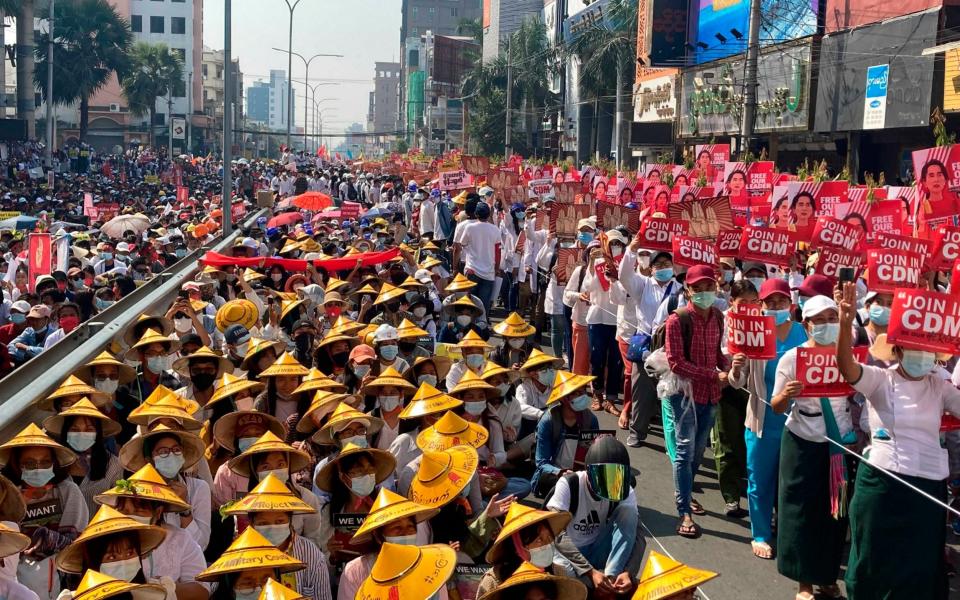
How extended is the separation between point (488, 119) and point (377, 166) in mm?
18616

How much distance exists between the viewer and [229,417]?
273 inches

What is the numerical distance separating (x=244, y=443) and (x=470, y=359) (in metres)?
2.53

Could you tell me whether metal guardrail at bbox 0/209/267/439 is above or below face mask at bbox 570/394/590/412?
below

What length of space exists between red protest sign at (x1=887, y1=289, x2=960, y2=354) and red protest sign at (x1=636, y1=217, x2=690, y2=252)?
16.0 feet

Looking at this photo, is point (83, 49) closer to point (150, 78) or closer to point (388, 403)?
point (150, 78)

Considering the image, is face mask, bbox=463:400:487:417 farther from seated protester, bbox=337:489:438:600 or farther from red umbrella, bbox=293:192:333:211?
red umbrella, bbox=293:192:333:211

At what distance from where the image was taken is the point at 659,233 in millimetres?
10469

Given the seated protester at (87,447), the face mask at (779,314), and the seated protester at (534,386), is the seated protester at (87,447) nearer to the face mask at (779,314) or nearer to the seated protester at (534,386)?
the seated protester at (534,386)

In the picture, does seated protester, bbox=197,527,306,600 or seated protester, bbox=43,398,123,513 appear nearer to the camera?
seated protester, bbox=197,527,306,600

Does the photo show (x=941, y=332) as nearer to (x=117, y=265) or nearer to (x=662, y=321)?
(x=662, y=321)

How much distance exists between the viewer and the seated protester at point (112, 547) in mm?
4812

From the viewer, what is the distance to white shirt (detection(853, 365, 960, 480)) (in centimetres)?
566

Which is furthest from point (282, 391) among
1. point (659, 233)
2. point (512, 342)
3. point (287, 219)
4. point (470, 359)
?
point (287, 219)

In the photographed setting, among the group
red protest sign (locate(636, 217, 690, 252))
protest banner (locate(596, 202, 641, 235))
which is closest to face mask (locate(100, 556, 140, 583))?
red protest sign (locate(636, 217, 690, 252))
